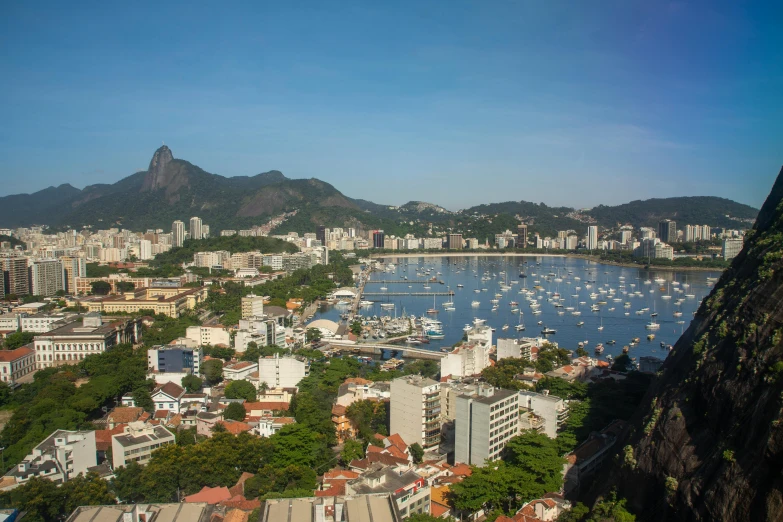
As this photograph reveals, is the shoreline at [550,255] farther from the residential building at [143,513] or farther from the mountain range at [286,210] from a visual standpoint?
the residential building at [143,513]

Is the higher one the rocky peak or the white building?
the rocky peak

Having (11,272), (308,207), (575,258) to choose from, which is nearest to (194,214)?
(308,207)

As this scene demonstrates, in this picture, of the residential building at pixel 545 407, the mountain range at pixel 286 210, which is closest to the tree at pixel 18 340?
the residential building at pixel 545 407

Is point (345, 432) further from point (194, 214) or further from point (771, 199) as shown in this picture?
point (194, 214)

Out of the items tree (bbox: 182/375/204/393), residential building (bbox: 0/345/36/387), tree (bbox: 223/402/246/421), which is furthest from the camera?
residential building (bbox: 0/345/36/387)

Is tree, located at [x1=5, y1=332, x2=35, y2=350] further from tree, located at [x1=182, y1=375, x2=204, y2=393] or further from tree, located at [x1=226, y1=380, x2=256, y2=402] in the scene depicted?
tree, located at [x1=226, y1=380, x2=256, y2=402]

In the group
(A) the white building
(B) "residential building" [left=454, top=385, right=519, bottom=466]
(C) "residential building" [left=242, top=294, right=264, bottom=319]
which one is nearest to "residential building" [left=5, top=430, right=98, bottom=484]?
(B) "residential building" [left=454, top=385, right=519, bottom=466]
